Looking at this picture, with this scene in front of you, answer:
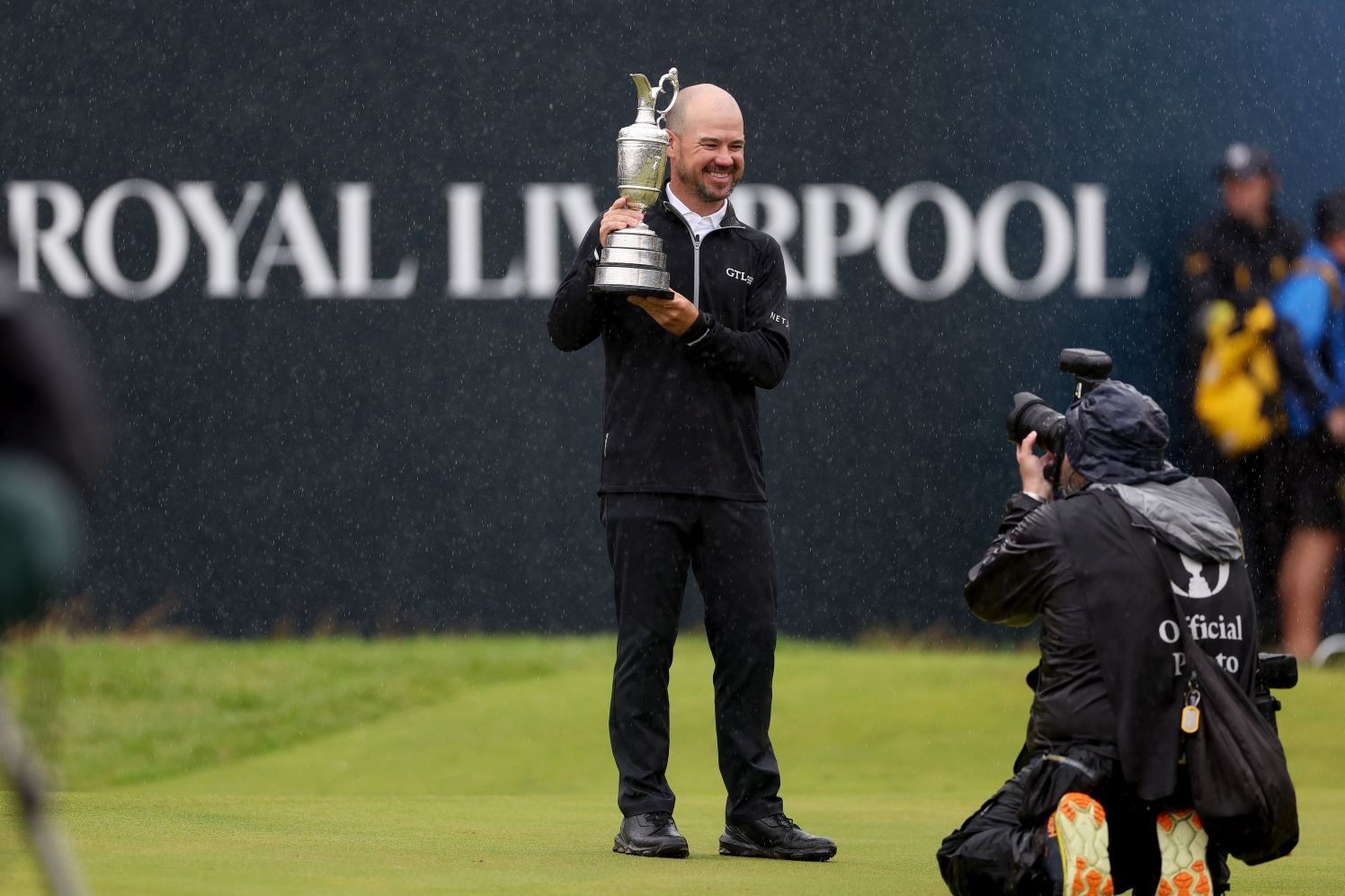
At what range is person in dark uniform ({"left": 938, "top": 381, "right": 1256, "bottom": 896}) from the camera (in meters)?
3.72

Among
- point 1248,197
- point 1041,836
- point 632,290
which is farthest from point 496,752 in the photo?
point 1041,836

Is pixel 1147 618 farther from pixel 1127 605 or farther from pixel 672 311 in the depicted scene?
pixel 672 311

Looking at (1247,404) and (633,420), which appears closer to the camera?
(633,420)

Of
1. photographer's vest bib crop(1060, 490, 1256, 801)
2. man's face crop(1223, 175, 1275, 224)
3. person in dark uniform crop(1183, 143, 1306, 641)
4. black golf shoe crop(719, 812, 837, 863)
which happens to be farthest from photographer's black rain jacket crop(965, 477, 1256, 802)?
man's face crop(1223, 175, 1275, 224)

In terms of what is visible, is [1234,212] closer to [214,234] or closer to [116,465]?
[214,234]

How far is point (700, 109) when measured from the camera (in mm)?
4914

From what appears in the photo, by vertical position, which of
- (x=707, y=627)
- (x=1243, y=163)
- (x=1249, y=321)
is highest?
(x=1243, y=163)

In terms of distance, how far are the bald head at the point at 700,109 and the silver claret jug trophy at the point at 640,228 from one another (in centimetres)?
5

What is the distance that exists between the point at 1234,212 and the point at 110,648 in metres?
5.44

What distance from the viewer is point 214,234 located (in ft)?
29.3

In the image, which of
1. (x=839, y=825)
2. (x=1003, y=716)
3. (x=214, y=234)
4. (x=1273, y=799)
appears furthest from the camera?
(x=214, y=234)

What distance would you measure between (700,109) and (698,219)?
0.90 ft

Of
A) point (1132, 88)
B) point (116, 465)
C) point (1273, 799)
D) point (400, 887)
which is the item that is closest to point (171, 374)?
point (116, 465)

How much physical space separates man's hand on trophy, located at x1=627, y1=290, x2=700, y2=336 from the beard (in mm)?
363
